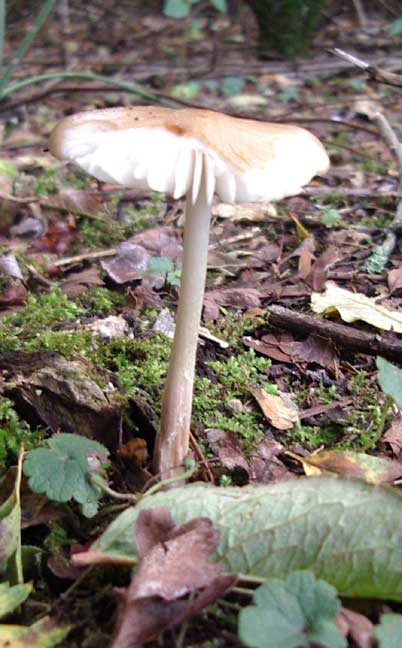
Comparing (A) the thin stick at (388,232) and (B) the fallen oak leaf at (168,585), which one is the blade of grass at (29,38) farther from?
(B) the fallen oak leaf at (168,585)

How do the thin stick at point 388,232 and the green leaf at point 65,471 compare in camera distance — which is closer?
the green leaf at point 65,471

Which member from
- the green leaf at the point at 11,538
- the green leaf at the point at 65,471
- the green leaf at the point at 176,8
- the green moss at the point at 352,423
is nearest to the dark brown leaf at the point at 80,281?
the green moss at the point at 352,423

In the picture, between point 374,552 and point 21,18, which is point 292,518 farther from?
point 21,18

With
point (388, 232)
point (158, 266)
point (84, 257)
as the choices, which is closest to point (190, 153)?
point (158, 266)

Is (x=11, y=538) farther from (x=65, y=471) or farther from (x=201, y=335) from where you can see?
(x=201, y=335)

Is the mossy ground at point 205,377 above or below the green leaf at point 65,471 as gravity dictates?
below

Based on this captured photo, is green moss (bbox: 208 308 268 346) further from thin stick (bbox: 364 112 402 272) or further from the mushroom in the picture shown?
the mushroom

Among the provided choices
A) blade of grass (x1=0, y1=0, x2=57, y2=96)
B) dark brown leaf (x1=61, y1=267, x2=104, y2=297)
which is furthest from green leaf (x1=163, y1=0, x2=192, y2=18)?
dark brown leaf (x1=61, y1=267, x2=104, y2=297)

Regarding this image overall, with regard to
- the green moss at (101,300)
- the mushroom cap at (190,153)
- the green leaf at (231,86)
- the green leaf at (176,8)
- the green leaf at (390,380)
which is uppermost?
the green leaf at (176,8)
